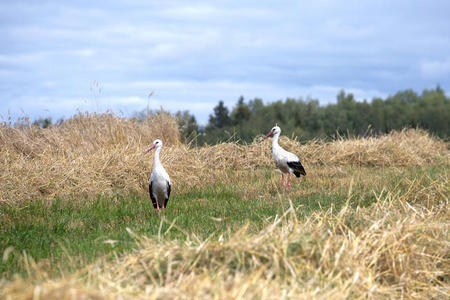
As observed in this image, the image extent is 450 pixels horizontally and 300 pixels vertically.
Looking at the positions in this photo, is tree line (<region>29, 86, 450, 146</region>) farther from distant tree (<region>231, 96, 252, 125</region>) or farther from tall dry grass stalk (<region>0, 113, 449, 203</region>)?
tall dry grass stalk (<region>0, 113, 449, 203</region>)

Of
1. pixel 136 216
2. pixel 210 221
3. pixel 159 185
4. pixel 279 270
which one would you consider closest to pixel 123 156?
pixel 159 185

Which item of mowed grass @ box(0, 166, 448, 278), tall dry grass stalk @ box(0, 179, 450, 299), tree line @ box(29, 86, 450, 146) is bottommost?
mowed grass @ box(0, 166, 448, 278)

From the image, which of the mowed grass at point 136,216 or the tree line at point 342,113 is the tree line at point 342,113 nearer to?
the tree line at point 342,113

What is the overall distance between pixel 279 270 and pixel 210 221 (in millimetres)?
3385

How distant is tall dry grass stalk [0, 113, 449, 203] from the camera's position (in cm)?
916

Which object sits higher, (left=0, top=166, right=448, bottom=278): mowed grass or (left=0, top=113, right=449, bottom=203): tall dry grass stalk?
(left=0, top=113, right=449, bottom=203): tall dry grass stalk

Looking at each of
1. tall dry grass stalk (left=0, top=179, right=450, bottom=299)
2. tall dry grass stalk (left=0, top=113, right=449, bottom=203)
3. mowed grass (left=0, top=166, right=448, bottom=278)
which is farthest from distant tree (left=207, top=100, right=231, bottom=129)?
tall dry grass stalk (left=0, top=179, right=450, bottom=299)

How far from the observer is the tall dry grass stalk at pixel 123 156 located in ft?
30.1

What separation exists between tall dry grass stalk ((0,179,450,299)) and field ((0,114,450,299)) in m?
0.01

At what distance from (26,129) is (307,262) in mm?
11262

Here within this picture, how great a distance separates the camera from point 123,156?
10.7 metres

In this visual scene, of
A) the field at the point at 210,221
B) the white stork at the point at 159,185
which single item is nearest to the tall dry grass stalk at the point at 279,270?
the field at the point at 210,221

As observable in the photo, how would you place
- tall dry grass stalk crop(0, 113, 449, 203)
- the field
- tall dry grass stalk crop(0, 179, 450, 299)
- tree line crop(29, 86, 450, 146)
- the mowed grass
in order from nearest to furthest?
1. tall dry grass stalk crop(0, 179, 450, 299)
2. the field
3. the mowed grass
4. tall dry grass stalk crop(0, 113, 449, 203)
5. tree line crop(29, 86, 450, 146)

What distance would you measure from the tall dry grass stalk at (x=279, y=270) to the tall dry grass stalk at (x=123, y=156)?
540 centimetres
